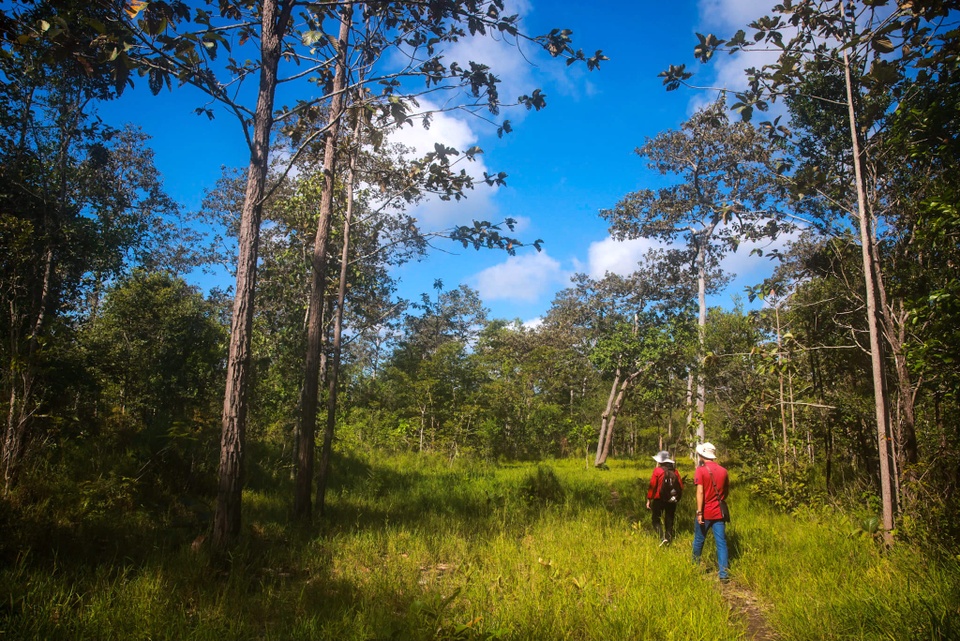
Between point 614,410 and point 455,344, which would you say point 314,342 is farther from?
point 614,410

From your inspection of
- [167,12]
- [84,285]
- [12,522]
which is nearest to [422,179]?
[167,12]

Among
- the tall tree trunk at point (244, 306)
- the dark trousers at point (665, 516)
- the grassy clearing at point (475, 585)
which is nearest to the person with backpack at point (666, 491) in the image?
the dark trousers at point (665, 516)

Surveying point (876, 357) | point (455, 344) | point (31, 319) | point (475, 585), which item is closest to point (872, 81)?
point (876, 357)

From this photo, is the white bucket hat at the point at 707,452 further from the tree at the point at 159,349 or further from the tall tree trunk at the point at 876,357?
the tree at the point at 159,349

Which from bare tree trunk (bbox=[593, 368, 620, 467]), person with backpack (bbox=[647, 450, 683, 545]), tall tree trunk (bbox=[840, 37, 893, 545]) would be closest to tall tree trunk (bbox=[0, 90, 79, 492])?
person with backpack (bbox=[647, 450, 683, 545])

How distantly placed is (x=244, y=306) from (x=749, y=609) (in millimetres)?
6653

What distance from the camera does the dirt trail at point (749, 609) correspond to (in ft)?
15.3

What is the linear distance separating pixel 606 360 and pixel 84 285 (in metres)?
18.6

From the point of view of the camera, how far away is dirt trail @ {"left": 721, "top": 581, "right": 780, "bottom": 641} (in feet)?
15.3

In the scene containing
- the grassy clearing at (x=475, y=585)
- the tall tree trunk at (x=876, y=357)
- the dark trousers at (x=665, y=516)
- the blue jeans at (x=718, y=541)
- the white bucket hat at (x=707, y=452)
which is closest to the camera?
the grassy clearing at (x=475, y=585)

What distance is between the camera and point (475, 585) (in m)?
5.50

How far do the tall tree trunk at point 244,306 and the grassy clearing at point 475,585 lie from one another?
549mm

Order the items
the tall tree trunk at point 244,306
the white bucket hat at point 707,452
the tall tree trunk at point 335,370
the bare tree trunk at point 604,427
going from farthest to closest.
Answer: the bare tree trunk at point 604,427 < the tall tree trunk at point 335,370 < the white bucket hat at point 707,452 < the tall tree trunk at point 244,306

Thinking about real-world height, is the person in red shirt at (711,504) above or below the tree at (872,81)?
below
